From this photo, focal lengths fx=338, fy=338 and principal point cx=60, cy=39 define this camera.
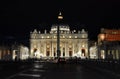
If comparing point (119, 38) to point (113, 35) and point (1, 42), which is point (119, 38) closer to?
point (113, 35)

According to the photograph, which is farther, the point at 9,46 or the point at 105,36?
the point at 9,46

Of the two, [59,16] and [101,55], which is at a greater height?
[59,16]

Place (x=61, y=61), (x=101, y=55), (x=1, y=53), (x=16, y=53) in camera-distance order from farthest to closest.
→ (x=16, y=53) → (x=101, y=55) → (x=1, y=53) → (x=61, y=61)

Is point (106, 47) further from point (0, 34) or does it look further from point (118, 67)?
point (118, 67)

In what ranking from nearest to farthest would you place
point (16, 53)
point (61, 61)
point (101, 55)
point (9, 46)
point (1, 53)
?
1. point (61, 61)
2. point (1, 53)
3. point (9, 46)
4. point (101, 55)
5. point (16, 53)

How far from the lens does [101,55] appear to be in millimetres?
138250

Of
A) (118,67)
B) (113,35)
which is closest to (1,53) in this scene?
(113,35)

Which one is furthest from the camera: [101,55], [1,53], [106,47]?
[101,55]

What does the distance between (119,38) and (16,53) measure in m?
69.4

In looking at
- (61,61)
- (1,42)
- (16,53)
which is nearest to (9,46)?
(1,42)

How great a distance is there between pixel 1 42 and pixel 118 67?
95083 millimetres

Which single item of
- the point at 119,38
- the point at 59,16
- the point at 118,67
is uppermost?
the point at 59,16

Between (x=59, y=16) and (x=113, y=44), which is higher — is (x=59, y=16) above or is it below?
above

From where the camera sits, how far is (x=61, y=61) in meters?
84.8
